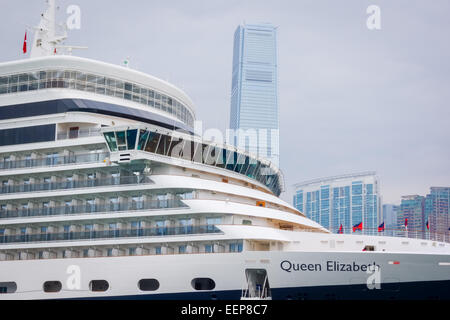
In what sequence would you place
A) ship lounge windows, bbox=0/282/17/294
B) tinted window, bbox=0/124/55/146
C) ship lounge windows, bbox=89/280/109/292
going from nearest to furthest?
ship lounge windows, bbox=89/280/109/292 → ship lounge windows, bbox=0/282/17/294 → tinted window, bbox=0/124/55/146

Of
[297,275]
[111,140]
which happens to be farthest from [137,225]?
[297,275]

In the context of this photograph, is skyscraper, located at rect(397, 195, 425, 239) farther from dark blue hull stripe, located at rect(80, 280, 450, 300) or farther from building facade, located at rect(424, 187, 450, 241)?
dark blue hull stripe, located at rect(80, 280, 450, 300)

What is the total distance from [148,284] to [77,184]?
6724 mm

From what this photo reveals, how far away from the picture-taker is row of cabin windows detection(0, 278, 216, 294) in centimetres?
2805

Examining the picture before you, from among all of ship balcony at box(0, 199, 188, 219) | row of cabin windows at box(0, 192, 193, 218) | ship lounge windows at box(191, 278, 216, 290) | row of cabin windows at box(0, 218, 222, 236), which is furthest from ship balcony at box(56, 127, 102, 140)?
ship lounge windows at box(191, 278, 216, 290)

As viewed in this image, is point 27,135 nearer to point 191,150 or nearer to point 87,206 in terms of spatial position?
point 87,206

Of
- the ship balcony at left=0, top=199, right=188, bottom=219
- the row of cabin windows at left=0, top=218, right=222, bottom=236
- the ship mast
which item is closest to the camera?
the row of cabin windows at left=0, top=218, right=222, bottom=236

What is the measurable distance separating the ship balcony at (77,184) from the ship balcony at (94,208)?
38.9 inches

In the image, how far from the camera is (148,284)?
28.8m

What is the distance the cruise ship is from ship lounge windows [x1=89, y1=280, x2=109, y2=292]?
0.17ft

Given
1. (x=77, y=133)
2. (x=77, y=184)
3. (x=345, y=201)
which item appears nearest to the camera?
(x=77, y=184)

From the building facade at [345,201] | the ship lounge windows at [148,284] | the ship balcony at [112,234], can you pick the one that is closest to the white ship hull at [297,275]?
the ship lounge windows at [148,284]

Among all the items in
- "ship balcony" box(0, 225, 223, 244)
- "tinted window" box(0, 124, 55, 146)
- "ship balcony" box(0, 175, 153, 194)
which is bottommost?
"ship balcony" box(0, 225, 223, 244)

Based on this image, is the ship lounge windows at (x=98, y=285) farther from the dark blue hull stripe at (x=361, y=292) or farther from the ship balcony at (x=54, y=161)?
the ship balcony at (x=54, y=161)
